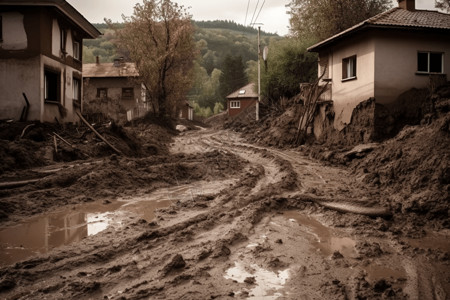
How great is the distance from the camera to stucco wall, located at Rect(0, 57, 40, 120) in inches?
627

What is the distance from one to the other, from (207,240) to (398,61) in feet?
41.3

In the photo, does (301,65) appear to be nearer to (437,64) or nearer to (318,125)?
(318,125)

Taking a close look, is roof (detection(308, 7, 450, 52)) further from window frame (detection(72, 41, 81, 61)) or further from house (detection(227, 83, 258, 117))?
house (detection(227, 83, 258, 117))

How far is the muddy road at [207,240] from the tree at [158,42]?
61.2 feet

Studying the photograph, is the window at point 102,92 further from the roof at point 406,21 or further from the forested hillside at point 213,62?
the roof at point 406,21

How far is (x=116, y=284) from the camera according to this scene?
4.24m

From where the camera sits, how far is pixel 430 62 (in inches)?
597

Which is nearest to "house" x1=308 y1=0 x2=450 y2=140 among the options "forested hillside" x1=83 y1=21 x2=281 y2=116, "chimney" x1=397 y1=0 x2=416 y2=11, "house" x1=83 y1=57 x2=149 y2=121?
"chimney" x1=397 y1=0 x2=416 y2=11

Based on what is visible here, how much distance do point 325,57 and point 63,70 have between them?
13.5 m

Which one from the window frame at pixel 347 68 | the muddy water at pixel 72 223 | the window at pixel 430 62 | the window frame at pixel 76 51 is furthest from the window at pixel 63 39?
the window at pixel 430 62

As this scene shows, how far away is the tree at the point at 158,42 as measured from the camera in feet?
91.9

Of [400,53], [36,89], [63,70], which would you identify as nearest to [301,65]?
[400,53]

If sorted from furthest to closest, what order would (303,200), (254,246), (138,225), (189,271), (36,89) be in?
(36,89) → (303,200) → (138,225) → (254,246) → (189,271)

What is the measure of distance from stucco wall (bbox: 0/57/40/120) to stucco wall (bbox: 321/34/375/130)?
538 inches
